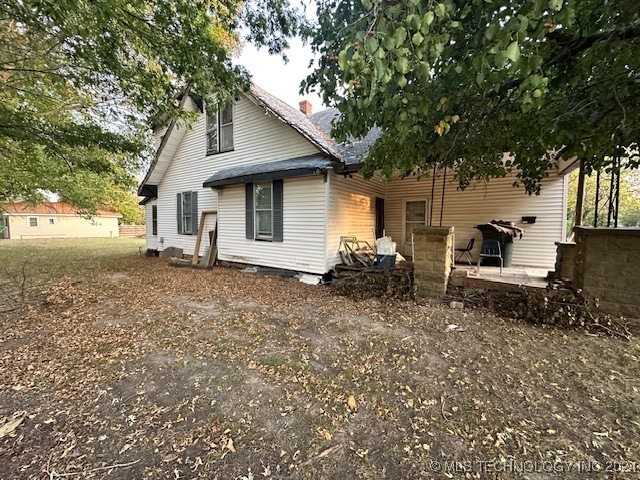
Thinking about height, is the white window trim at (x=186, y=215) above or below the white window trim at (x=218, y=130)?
below

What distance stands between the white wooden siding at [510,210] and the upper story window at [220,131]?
5809 millimetres

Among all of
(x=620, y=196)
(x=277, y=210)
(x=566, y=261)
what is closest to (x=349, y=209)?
(x=277, y=210)

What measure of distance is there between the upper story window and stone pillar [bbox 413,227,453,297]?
6.45 m

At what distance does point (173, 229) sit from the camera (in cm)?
1058

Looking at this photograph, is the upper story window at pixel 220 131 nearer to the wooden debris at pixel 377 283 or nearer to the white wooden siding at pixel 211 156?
the white wooden siding at pixel 211 156

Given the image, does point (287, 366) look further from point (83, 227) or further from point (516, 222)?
point (83, 227)

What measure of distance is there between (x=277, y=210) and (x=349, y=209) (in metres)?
1.94

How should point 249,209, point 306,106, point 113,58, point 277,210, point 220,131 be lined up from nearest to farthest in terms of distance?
point 113,58 → point 277,210 → point 249,209 → point 220,131 → point 306,106

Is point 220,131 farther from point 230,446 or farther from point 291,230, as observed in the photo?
point 230,446

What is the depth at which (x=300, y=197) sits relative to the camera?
681 cm

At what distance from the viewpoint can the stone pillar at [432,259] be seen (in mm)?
4734

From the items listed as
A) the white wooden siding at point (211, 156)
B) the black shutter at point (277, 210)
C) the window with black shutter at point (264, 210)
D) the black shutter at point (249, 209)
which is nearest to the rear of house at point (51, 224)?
the white wooden siding at point (211, 156)

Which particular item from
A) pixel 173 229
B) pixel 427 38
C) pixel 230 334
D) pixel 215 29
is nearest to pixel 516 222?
pixel 427 38

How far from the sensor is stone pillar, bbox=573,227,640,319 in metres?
3.51
